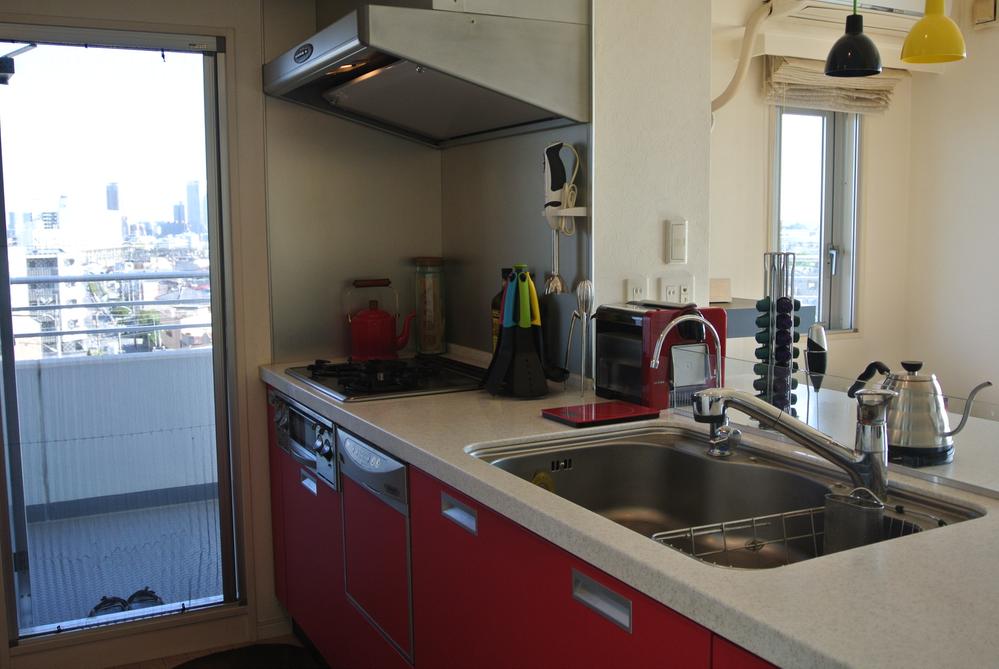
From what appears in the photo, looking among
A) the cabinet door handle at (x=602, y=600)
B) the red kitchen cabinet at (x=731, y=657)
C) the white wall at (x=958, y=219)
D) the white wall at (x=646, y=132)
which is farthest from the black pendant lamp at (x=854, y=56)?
the white wall at (x=958, y=219)

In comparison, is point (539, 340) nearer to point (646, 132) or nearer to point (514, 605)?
point (646, 132)

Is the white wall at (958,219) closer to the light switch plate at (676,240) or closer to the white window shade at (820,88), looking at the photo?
the white window shade at (820,88)

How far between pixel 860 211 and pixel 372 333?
3.28 meters

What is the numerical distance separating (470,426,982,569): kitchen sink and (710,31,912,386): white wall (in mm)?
2717

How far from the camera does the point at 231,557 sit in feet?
10.2

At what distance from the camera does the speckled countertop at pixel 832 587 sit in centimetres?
95

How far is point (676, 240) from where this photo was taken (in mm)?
2572

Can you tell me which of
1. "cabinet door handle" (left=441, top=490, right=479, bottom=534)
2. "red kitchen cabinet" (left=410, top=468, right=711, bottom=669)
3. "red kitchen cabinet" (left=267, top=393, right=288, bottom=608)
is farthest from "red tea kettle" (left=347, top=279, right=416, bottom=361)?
"cabinet door handle" (left=441, top=490, right=479, bottom=534)

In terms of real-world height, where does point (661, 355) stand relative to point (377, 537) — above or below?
above

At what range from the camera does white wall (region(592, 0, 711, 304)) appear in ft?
7.97

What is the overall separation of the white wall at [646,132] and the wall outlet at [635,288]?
15 millimetres

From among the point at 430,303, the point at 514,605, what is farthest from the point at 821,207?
the point at 514,605

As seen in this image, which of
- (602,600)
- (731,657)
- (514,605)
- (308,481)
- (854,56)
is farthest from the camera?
(854,56)

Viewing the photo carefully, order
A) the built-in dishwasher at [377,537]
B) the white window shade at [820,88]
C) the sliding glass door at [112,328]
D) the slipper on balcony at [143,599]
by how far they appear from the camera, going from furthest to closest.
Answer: the white window shade at [820,88] → the slipper on balcony at [143,599] → the sliding glass door at [112,328] → the built-in dishwasher at [377,537]
